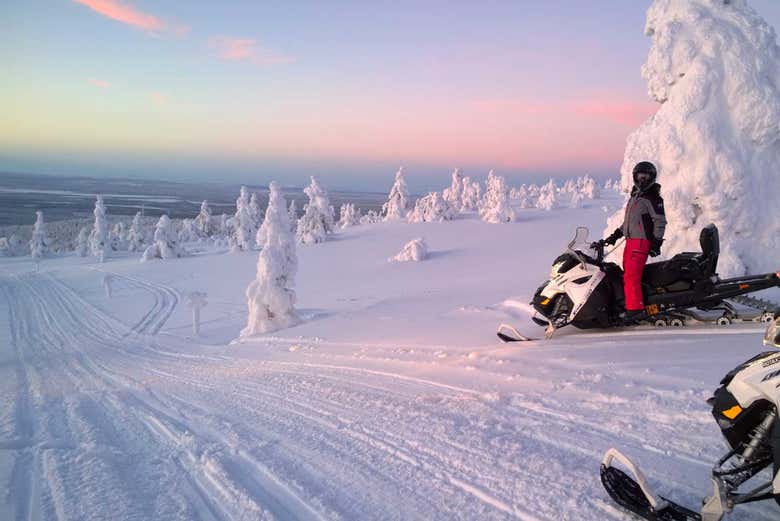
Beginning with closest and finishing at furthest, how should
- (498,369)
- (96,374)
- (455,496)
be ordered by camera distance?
(455,496), (498,369), (96,374)

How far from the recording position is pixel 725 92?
27.7 feet

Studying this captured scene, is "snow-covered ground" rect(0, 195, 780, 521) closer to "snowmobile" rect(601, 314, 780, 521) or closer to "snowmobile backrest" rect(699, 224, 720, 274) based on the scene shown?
"snowmobile" rect(601, 314, 780, 521)

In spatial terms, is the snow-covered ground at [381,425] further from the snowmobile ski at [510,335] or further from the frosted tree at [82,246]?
the frosted tree at [82,246]

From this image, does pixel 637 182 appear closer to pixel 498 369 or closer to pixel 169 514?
pixel 498 369

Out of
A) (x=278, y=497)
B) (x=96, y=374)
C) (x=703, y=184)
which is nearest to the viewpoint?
(x=278, y=497)

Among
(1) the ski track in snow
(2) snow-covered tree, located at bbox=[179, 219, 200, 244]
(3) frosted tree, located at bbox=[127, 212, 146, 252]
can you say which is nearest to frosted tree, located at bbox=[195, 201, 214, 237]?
(2) snow-covered tree, located at bbox=[179, 219, 200, 244]

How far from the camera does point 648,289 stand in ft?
19.6

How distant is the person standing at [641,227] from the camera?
5677 mm

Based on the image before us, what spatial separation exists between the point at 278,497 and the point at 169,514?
2.23 feet

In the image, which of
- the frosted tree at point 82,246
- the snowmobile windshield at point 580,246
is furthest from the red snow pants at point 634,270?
the frosted tree at point 82,246

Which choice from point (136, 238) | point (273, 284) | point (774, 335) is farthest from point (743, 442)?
point (136, 238)

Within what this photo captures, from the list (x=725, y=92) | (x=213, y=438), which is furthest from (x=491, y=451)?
(x=725, y=92)

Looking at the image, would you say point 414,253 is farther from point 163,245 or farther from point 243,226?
point 163,245

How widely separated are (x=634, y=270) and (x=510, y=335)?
197 cm
